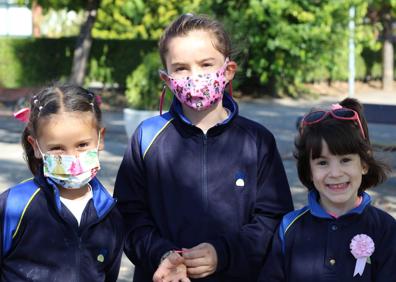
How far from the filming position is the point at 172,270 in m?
2.68

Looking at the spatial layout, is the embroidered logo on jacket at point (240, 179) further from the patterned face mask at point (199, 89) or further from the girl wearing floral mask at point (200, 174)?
the patterned face mask at point (199, 89)

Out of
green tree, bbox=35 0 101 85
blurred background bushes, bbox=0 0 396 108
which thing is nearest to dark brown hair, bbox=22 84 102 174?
blurred background bushes, bbox=0 0 396 108

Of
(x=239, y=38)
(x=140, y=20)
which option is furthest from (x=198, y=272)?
(x=140, y=20)

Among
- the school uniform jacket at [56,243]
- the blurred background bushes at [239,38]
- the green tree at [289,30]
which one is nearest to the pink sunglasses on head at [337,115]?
the school uniform jacket at [56,243]

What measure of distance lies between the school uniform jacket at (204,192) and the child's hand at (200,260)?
3.6 inches

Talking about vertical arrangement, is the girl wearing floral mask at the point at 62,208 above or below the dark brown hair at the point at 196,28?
below

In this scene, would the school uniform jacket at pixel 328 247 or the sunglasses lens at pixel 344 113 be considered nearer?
the school uniform jacket at pixel 328 247

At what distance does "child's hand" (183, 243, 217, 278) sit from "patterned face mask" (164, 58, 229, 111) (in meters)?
0.53

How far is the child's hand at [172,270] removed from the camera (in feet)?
8.73

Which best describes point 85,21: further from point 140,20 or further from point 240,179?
point 240,179

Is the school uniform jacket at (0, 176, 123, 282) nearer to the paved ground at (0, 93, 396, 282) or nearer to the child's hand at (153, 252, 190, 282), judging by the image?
the child's hand at (153, 252, 190, 282)

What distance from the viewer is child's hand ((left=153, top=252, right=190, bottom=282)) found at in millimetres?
2660

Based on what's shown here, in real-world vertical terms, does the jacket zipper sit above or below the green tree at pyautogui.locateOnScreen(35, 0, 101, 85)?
above

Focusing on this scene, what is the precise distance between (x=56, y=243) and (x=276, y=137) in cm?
983
